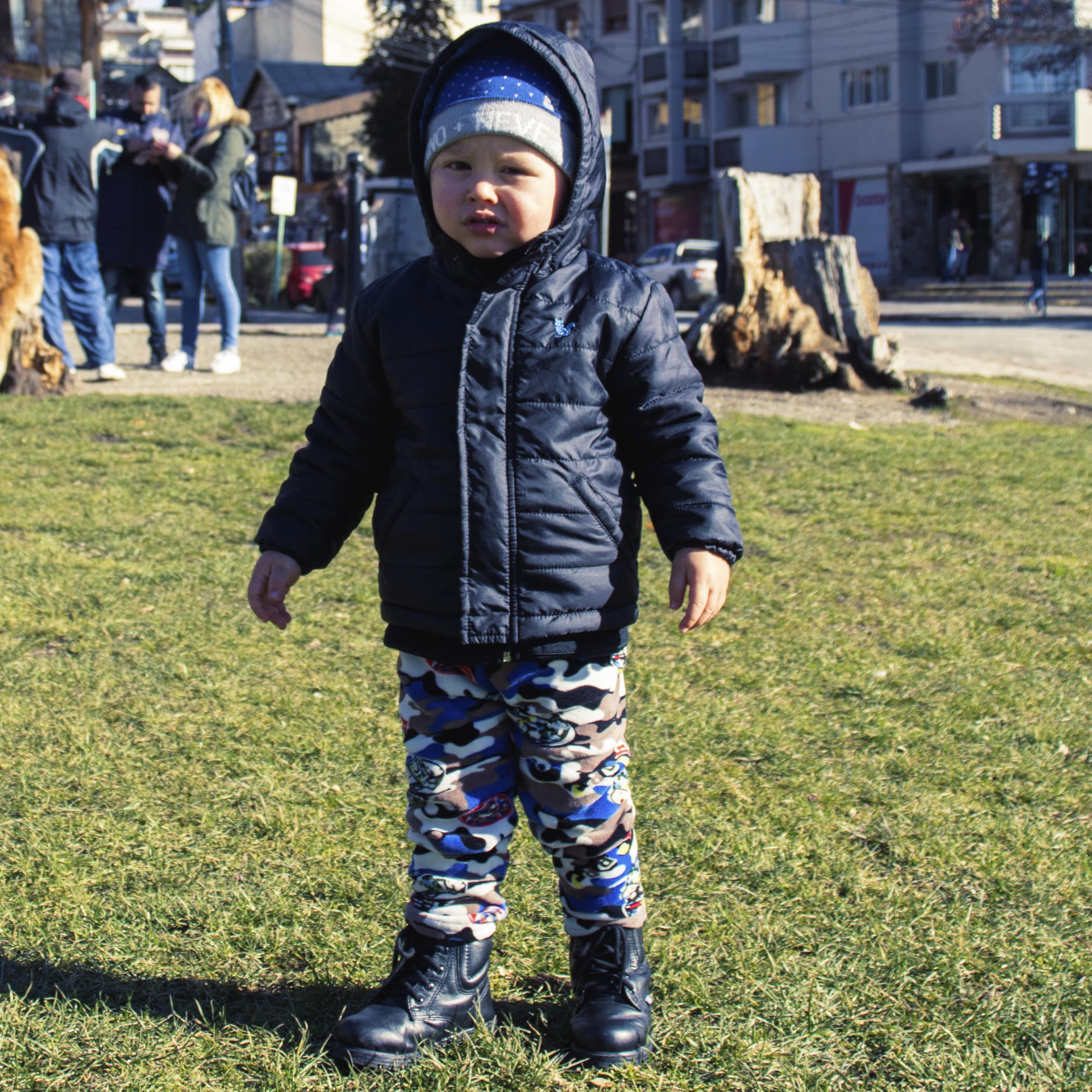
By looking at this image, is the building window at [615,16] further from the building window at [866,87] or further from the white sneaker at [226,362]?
the white sneaker at [226,362]

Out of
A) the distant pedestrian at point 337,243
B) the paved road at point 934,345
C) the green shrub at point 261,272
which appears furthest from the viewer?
the green shrub at point 261,272

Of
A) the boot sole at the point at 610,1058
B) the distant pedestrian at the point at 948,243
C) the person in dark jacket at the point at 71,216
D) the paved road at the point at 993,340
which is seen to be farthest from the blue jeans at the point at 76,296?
the distant pedestrian at the point at 948,243

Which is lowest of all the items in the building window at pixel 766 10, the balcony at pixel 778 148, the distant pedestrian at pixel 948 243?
the distant pedestrian at pixel 948 243

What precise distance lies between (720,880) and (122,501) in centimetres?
367

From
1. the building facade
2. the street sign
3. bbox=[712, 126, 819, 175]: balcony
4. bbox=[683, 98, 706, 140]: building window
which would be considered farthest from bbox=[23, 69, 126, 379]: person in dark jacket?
the building facade

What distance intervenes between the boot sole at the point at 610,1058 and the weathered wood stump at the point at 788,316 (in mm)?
7488

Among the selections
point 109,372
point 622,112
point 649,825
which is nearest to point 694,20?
point 622,112

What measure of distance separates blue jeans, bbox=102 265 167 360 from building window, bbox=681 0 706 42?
1703 inches

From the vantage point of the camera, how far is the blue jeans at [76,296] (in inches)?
310

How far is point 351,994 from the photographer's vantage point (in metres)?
2.29

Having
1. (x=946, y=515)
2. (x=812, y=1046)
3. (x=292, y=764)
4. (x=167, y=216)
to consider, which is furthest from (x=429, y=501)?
(x=167, y=216)

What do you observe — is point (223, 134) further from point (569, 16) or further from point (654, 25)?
point (569, 16)

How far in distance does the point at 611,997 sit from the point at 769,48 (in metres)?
46.8

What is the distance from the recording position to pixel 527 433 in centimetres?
206
